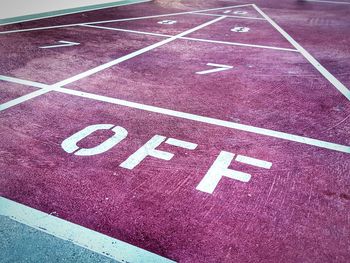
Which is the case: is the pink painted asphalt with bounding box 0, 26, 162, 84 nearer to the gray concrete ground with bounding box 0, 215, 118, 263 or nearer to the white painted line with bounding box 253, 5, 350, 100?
the white painted line with bounding box 253, 5, 350, 100

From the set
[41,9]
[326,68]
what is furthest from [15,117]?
[41,9]

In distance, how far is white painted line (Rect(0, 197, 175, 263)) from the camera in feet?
8.93

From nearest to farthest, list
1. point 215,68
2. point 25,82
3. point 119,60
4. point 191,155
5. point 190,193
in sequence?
point 190,193 → point 191,155 → point 25,82 → point 215,68 → point 119,60

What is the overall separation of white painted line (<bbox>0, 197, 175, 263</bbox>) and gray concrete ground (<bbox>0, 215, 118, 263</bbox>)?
0.04 m

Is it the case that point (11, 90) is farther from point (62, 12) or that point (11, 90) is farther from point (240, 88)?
point (62, 12)

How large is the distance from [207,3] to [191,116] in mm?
12361

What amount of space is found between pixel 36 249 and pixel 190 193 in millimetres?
1510

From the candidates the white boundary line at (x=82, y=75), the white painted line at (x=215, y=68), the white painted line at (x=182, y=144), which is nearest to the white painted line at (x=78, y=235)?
the white painted line at (x=182, y=144)

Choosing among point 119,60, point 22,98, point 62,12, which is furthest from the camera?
point 62,12

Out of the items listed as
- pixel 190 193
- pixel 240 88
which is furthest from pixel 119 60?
pixel 190 193

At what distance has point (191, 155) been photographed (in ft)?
13.3

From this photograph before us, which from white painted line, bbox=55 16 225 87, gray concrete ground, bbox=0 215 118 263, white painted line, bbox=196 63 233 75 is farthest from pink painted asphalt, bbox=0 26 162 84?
gray concrete ground, bbox=0 215 118 263

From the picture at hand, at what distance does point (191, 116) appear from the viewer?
504cm

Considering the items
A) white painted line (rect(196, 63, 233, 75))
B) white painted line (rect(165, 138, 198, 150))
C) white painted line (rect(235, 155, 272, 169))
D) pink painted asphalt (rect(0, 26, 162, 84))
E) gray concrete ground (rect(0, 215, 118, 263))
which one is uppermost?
pink painted asphalt (rect(0, 26, 162, 84))
